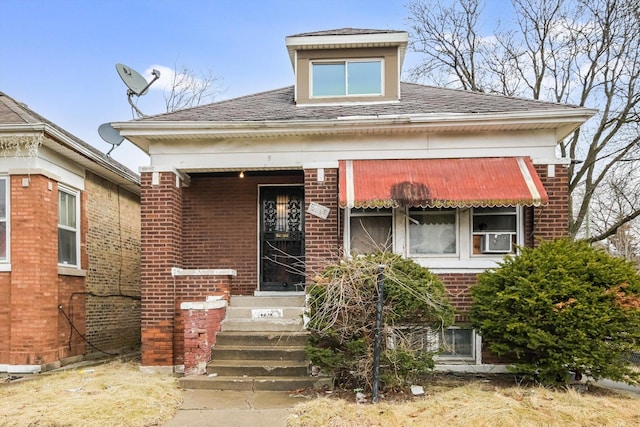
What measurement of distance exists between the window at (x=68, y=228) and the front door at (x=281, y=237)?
3.83m

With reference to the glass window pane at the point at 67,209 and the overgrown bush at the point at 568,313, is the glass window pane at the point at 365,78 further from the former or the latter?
the glass window pane at the point at 67,209

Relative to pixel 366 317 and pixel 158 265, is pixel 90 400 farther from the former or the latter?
pixel 366 317

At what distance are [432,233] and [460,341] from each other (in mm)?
1859

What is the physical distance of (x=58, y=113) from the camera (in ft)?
63.8

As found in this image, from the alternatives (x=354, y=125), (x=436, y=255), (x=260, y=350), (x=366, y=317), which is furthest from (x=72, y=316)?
(x=436, y=255)

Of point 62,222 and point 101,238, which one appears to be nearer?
point 62,222

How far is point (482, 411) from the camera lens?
5.28m

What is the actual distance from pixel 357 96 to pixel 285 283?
3997 millimetres

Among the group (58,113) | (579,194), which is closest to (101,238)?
(58,113)

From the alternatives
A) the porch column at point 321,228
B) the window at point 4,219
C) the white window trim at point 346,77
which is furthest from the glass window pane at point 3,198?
the white window trim at point 346,77

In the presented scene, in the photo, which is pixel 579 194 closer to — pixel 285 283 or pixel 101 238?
pixel 285 283

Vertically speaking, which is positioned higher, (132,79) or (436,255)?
(132,79)

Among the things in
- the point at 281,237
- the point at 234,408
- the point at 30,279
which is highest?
the point at 281,237

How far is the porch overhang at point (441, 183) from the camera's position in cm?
730
